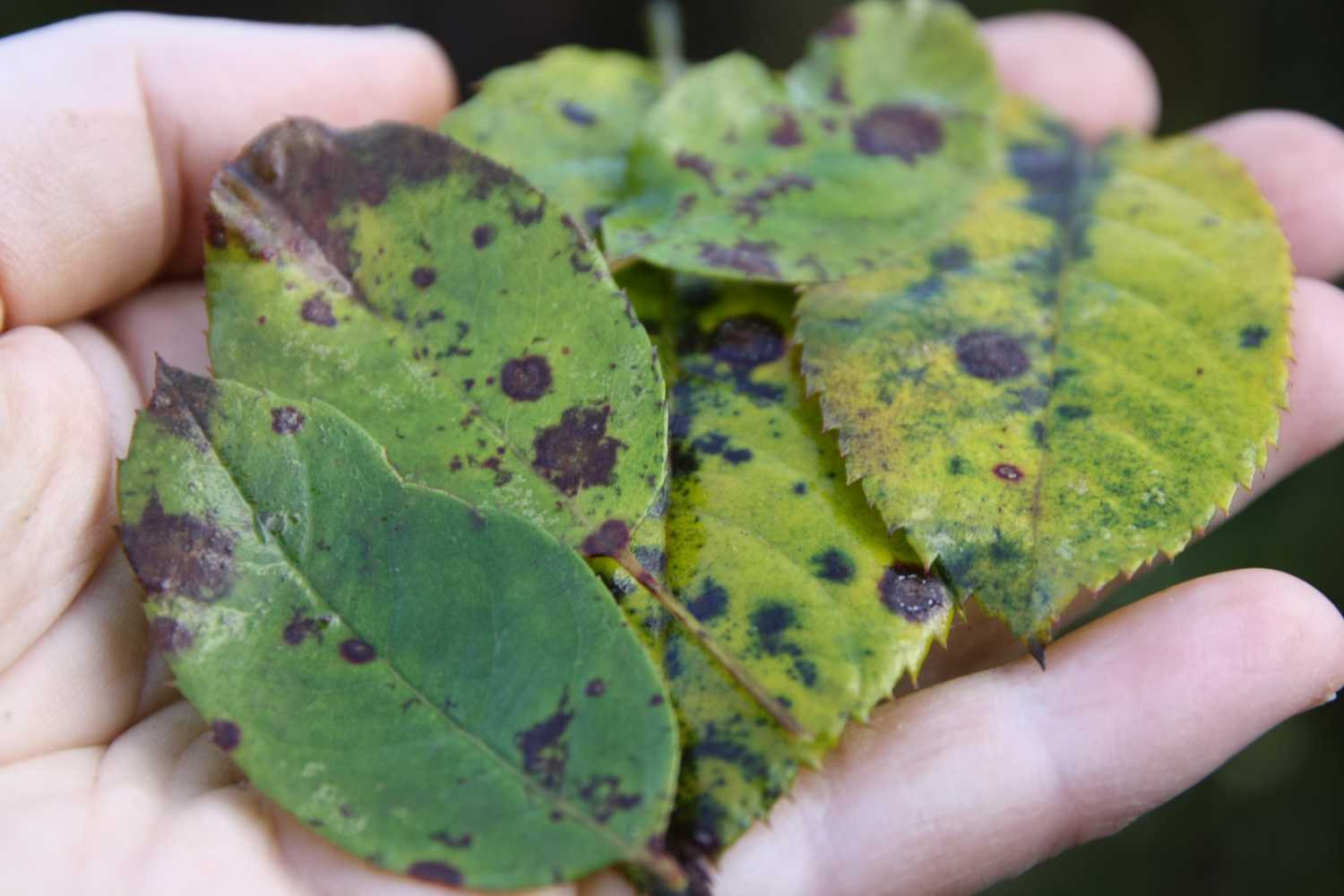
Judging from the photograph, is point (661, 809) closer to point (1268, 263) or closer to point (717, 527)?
point (717, 527)

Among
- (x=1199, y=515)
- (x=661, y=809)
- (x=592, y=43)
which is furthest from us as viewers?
(x=592, y=43)

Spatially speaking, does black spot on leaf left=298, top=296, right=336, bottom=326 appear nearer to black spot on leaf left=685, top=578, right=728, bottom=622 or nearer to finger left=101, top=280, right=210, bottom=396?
finger left=101, top=280, right=210, bottom=396

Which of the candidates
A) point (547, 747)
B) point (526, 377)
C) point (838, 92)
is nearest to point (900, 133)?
point (838, 92)

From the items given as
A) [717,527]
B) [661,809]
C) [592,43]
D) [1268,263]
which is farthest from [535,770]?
[592,43]

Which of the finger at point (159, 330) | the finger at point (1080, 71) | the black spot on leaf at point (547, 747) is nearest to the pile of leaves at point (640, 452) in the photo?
the black spot on leaf at point (547, 747)

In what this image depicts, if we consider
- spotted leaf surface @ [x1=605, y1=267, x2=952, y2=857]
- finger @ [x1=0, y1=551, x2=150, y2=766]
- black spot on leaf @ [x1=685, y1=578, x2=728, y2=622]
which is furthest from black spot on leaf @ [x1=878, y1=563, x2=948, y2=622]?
finger @ [x1=0, y1=551, x2=150, y2=766]

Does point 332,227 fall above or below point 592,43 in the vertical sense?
above
